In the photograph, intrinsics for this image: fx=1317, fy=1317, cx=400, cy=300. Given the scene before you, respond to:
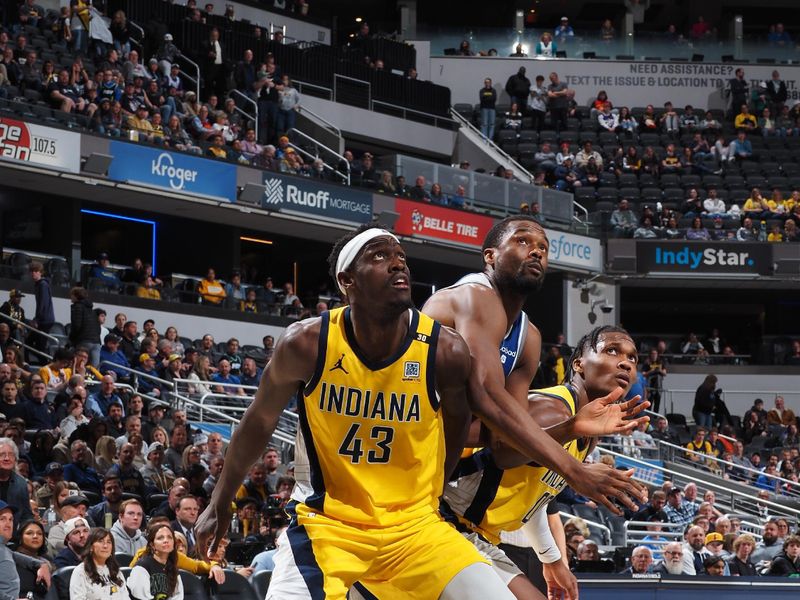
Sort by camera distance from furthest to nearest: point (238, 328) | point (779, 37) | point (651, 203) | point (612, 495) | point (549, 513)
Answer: point (779, 37), point (651, 203), point (238, 328), point (549, 513), point (612, 495)

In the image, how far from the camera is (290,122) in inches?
1067

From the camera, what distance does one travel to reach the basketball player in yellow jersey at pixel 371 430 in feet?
15.7

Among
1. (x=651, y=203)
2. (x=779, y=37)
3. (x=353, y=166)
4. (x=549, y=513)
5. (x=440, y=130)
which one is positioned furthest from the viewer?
(x=779, y=37)

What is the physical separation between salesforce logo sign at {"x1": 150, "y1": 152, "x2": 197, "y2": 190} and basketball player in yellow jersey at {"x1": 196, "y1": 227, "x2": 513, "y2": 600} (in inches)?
708

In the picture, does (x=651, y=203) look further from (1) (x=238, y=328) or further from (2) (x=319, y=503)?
(2) (x=319, y=503)

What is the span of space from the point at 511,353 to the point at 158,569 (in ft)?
16.8

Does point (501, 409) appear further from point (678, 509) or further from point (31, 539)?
point (678, 509)

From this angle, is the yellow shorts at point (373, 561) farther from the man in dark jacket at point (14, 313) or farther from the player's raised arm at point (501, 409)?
the man in dark jacket at point (14, 313)

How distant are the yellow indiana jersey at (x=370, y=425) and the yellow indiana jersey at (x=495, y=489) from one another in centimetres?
88

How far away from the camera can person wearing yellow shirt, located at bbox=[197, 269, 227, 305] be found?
928 inches

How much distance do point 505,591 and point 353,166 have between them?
70.9 ft

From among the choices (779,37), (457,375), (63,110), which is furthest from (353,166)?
(457,375)

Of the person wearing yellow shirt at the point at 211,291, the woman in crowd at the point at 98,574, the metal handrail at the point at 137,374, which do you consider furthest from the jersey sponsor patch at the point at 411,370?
the person wearing yellow shirt at the point at 211,291

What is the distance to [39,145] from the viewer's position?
20688 millimetres
